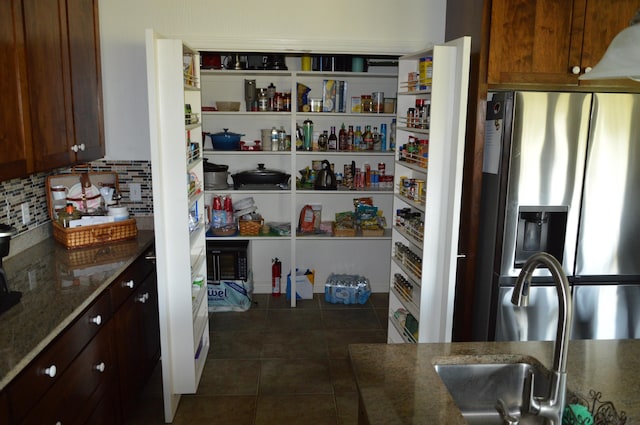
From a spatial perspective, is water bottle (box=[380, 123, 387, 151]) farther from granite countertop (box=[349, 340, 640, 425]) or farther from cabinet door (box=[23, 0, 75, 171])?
granite countertop (box=[349, 340, 640, 425])

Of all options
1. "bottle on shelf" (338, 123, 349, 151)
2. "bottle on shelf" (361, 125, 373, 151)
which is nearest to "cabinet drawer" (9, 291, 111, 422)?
"bottle on shelf" (338, 123, 349, 151)

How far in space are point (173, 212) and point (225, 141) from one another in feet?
5.30

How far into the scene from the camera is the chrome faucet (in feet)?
4.01

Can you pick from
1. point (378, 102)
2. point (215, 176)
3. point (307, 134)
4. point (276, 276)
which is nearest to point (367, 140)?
point (378, 102)

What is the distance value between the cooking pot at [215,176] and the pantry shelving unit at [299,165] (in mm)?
90

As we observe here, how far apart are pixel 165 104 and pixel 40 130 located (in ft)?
1.80

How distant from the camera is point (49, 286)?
6.89ft

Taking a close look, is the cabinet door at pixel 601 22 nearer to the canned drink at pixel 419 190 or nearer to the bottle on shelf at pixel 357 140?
the canned drink at pixel 419 190

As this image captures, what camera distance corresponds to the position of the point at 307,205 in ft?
14.3

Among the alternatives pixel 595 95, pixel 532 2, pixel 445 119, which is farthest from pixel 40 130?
pixel 595 95

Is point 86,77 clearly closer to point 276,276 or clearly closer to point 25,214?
point 25,214

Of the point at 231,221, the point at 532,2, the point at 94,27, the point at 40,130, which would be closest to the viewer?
the point at 40,130

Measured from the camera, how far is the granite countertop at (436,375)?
131 cm

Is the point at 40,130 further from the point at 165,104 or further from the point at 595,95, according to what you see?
the point at 595,95
